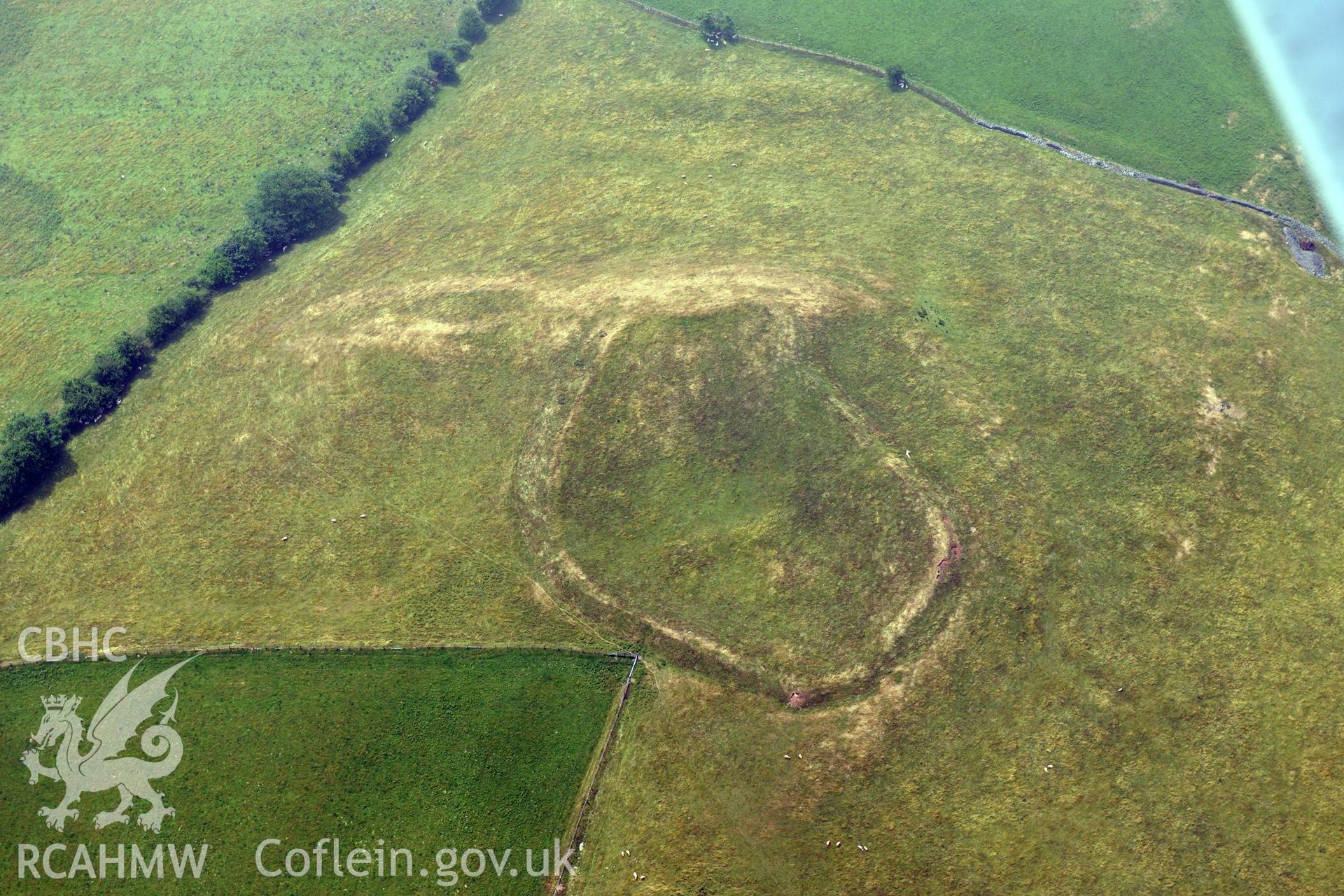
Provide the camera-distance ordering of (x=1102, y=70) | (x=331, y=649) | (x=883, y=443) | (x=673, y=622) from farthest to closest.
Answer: (x=1102, y=70) → (x=883, y=443) → (x=673, y=622) → (x=331, y=649)

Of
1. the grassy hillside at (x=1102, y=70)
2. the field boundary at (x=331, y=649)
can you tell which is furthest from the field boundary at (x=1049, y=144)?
the field boundary at (x=331, y=649)

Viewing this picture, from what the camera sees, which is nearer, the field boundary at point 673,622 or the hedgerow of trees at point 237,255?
the field boundary at point 673,622

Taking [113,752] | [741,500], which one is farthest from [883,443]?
[113,752]

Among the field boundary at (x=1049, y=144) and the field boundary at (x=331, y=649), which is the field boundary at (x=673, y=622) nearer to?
the field boundary at (x=331, y=649)

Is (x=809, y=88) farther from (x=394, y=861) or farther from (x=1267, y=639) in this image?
(x=394, y=861)

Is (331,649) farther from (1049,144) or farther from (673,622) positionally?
(1049,144)

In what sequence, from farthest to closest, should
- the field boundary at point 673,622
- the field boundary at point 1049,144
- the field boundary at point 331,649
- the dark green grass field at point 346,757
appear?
the field boundary at point 1049,144 → the field boundary at point 331,649 → the field boundary at point 673,622 → the dark green grass field at point 346,757

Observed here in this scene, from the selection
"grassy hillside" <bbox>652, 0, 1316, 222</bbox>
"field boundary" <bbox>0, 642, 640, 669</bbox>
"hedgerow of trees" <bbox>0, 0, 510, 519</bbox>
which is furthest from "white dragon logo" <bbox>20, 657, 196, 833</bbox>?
"grassy hillside" <bbox>652, 0, 1316, 222</bbox>
